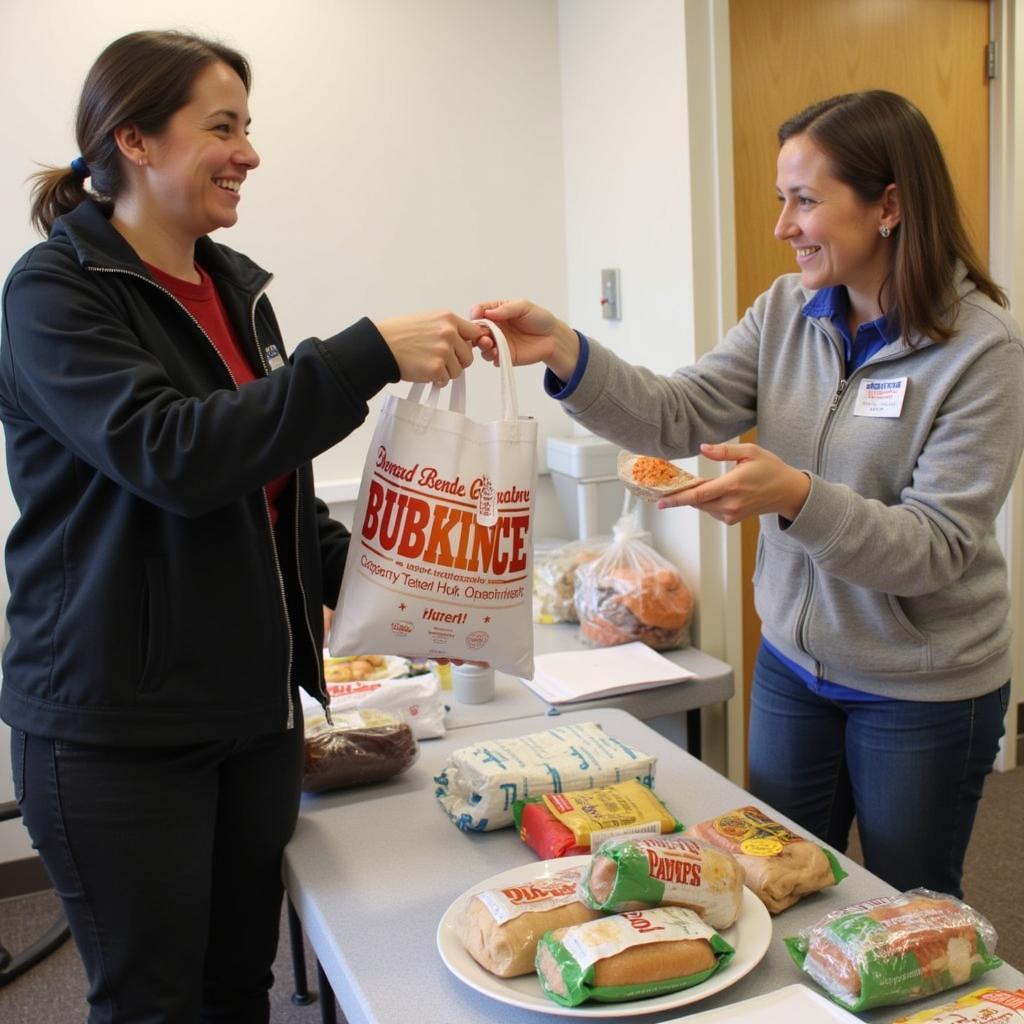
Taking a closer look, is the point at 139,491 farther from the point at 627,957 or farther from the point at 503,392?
the point at 627,957

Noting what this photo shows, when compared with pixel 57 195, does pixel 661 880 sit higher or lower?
lower

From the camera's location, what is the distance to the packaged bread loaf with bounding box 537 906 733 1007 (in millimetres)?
957

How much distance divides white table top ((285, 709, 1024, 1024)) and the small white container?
300mm

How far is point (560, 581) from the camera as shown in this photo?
265 cm

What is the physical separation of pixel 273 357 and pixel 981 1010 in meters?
1.12

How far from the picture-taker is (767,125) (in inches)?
99.4

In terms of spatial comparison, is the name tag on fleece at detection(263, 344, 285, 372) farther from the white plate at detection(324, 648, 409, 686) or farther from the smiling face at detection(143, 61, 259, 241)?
the white plate at detection(324, 648, 409, 686)

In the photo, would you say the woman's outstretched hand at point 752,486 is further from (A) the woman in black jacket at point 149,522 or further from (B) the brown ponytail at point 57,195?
(B) the brown ponytail at point 57,195

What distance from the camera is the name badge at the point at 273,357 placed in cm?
143

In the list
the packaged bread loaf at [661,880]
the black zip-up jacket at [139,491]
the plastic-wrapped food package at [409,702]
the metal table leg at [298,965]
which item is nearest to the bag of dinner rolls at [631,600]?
the plastic-wrapped food package at [409,702]

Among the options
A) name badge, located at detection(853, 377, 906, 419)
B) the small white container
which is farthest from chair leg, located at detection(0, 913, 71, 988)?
name badge, located at detection(853, 377, 906, 419)

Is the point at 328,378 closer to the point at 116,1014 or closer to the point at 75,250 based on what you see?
the point at 75,250

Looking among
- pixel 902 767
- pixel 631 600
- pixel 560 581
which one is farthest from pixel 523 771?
pixel 560 581

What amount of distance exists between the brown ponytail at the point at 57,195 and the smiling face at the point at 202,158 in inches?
5.9
